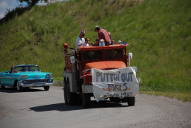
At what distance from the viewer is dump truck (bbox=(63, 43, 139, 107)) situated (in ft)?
62.3

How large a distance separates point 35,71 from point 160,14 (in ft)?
72.0

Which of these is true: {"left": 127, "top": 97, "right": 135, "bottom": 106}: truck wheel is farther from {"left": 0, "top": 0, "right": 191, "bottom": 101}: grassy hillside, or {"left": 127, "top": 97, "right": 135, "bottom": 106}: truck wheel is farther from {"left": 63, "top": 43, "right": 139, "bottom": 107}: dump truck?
{"left": 0, "top": 0, "right": 191, "bottom": 101}: grassy hillside

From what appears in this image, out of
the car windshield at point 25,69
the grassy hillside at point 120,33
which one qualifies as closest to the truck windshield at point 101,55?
the grassy hillside at point 120,33

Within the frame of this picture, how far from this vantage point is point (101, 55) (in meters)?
20.4

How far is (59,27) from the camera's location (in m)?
61.5

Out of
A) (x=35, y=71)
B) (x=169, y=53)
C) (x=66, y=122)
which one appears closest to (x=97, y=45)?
(x=66, y=122)

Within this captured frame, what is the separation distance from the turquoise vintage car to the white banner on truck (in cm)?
1270

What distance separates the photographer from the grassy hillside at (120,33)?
130 ft

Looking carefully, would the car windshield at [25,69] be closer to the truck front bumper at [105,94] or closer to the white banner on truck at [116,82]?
the truck front bumper at [105,94]

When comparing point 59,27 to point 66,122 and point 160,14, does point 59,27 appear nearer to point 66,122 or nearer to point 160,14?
point 160,14

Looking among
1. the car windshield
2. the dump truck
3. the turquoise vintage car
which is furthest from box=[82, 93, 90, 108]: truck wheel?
the car windshield

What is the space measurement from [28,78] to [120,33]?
2194cm

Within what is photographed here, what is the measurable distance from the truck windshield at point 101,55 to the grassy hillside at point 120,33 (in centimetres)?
846

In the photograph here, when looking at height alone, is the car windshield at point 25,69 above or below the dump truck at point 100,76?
above
